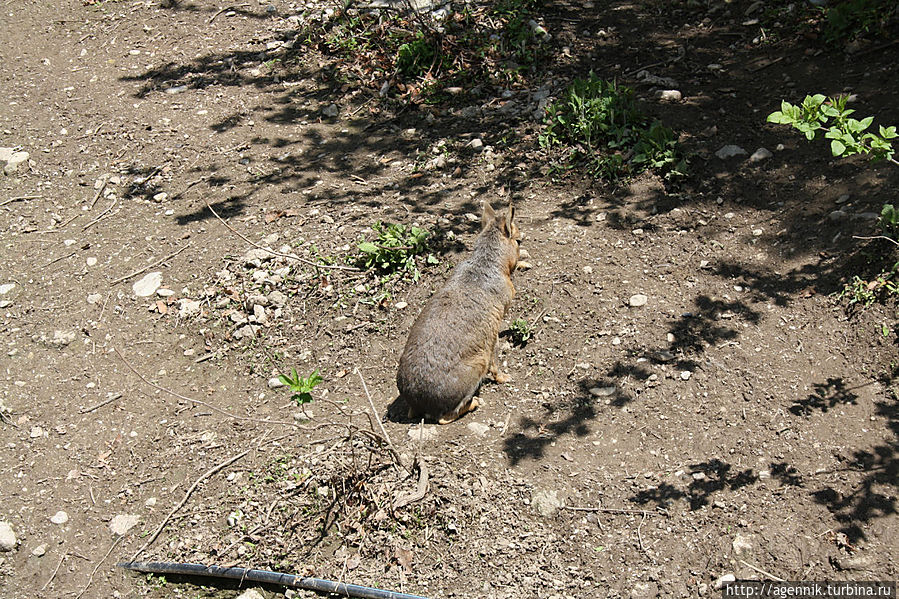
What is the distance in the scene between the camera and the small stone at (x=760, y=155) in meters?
6.05

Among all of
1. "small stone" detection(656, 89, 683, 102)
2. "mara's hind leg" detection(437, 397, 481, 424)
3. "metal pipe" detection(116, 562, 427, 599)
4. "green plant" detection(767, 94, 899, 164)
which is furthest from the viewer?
"small stone" detection(656, 89, 683, 102)

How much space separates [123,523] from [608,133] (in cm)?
547

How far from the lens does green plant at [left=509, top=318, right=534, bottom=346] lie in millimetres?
5344

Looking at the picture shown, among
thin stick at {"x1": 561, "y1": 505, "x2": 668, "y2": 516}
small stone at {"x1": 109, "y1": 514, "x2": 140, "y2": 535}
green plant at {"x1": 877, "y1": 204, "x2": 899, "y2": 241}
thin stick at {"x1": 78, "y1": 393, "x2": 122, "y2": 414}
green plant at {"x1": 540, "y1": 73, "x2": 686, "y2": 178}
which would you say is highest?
green plant at {"x1": 877, "y1": 204, "x2": 899, "y2": 241}

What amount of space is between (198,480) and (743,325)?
13.6 feet

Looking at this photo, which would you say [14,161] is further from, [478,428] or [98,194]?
[478,428]

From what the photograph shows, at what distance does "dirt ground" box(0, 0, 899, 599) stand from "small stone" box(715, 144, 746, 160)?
0.47 feet

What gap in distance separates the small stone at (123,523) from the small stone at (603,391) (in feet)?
11.1

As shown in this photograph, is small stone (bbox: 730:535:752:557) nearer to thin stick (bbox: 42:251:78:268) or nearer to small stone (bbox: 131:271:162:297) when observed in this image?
small stone (bbox: 131:271:162:297)

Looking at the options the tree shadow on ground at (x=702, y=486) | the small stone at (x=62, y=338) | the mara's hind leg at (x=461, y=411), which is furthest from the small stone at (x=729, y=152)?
the small stone at (x=62, y=338)

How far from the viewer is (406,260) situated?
19.7ft

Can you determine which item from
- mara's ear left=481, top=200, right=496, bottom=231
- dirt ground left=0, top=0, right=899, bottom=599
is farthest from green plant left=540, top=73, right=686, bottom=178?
mara's ear left=481, top=200, right=496, bottom=231

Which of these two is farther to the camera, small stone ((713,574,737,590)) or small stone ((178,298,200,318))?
small stone ((178,298,200,318))

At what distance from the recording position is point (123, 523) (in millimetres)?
4586
